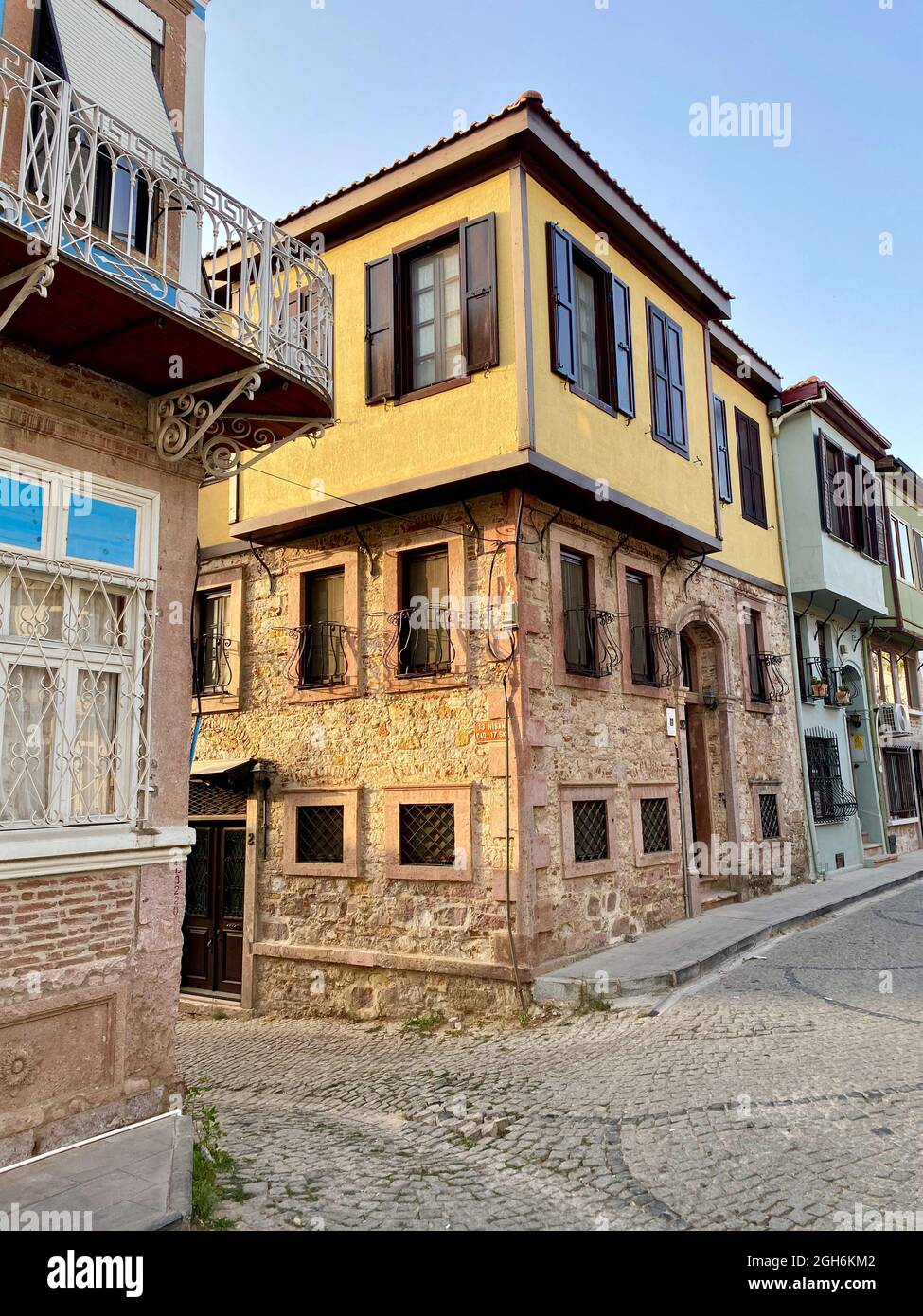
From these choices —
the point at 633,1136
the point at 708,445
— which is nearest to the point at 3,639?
the point at 633,1136

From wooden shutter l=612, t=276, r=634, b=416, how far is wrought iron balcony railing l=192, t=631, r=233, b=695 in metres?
6.17

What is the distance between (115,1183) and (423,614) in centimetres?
704

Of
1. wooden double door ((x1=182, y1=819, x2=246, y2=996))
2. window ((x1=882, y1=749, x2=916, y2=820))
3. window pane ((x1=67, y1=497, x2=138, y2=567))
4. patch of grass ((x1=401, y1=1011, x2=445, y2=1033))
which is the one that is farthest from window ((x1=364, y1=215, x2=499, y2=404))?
window ((x1=882, y1=749, x2=916, y2=820))

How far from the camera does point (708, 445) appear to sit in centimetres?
1409

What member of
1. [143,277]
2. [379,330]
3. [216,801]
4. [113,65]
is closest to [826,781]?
[216,801]

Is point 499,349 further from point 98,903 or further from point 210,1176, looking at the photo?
point 210,1176

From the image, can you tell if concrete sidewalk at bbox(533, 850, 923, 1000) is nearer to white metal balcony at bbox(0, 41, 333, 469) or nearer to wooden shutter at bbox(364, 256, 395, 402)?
white metal balcony at bbox(0, 41, 333, 469)

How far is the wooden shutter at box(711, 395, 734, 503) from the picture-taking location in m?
15.0

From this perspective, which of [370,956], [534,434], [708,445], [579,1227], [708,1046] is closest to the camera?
[579,1227]

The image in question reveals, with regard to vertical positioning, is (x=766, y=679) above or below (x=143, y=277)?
below

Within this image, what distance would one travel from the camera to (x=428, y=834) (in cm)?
1041
